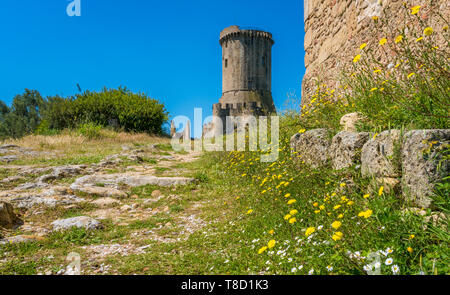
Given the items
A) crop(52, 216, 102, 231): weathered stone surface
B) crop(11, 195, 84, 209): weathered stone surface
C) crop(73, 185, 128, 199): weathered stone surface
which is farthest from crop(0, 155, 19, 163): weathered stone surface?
crop(52, 216, 102, 231): weathered stone surface

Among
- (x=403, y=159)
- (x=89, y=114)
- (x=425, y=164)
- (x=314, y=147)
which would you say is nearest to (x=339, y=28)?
(x=314, y=147)

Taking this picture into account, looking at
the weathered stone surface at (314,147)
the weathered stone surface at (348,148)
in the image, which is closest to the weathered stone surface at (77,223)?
the weathered stone surface at (314,147)

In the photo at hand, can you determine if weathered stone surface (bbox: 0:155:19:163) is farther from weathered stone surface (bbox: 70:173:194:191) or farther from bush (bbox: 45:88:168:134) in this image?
bush (bbox: 45:88:168:134)

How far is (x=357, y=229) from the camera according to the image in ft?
6.86

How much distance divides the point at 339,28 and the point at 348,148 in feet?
13.5

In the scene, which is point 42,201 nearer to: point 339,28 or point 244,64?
point 339,28

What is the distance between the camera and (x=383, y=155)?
99.8 inches

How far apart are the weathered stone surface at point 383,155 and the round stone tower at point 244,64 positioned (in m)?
30.4

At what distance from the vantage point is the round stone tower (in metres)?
33.3

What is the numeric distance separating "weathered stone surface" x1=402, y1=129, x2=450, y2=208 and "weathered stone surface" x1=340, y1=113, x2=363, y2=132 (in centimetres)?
157
